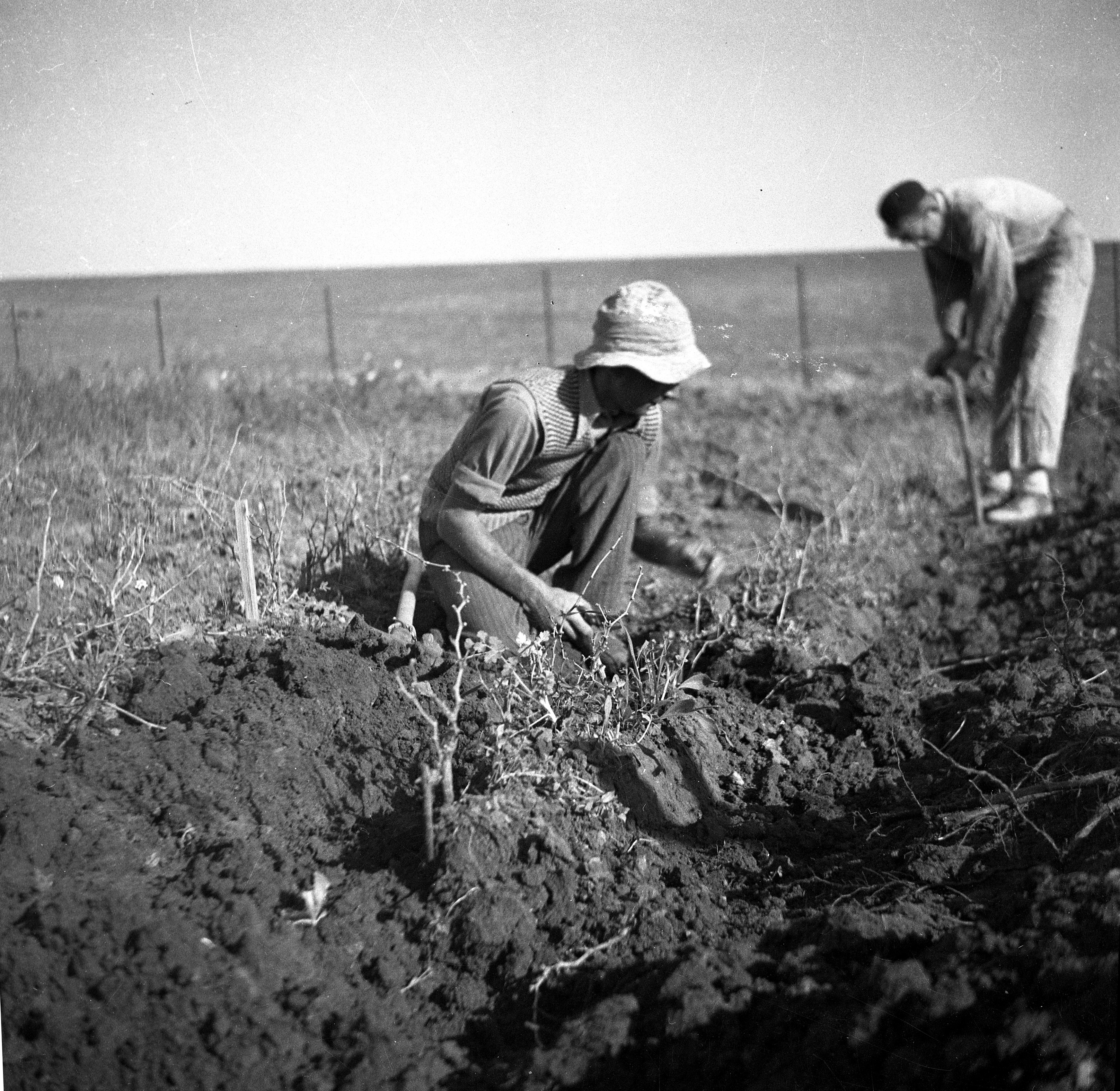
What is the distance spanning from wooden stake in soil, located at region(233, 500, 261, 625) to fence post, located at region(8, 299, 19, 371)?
129cm

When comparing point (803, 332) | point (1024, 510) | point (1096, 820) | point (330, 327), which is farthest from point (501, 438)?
point (803, 332)

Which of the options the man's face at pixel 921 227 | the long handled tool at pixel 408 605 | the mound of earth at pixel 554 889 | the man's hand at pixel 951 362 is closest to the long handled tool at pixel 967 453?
the man's hand at pixel 951 362

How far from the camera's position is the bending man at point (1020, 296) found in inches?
205

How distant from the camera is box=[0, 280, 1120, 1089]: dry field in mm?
1857

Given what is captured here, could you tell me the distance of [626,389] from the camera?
317cm

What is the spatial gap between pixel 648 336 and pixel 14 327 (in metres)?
2.26

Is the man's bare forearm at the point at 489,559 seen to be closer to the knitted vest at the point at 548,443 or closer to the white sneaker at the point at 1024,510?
the knitted vest at the point at 548,443

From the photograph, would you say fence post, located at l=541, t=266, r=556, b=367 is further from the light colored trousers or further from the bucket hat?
the bucket hat

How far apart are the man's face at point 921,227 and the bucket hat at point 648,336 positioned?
2.42 metres

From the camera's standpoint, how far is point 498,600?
129 inches

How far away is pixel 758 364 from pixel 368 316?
4.83 metres

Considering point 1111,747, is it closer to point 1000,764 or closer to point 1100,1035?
point 1000,764

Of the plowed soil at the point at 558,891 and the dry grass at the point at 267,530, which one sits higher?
the dry grass at the point at 267,530

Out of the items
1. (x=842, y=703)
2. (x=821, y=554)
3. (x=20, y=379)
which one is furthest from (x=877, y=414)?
(x=20, y=379)
